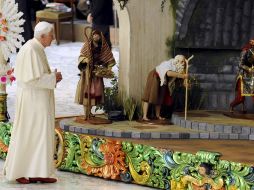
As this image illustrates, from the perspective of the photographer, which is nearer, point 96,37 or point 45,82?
point 45,82

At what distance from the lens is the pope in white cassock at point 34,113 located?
12.9m

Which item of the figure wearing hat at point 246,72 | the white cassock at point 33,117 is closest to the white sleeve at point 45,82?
the white cassock at point 33,117

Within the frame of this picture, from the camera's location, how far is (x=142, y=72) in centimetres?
1583

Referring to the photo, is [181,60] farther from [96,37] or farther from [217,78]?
[217,78]

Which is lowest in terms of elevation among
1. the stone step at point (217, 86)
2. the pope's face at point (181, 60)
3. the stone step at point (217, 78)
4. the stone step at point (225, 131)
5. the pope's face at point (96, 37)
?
the stone step at point (225, 131)

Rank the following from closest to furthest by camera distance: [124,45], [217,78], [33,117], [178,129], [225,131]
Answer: [33,117] → [225,131] → [178,129] → [124,45] → [217,78]

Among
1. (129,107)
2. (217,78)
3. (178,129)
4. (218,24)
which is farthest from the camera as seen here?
(217,78)

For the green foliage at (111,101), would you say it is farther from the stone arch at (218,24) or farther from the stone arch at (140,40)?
the stone arch at (218,24)

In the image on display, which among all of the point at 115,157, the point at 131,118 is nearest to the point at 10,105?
the point at 131,118

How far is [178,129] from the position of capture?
592 inches

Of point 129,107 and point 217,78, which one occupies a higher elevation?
point 217,78

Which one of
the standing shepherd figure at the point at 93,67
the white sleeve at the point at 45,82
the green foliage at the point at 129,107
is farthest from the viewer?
the green foliage at the point at 129,107

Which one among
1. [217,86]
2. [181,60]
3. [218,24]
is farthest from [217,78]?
[181,60]

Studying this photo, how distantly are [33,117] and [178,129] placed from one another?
103 inches
